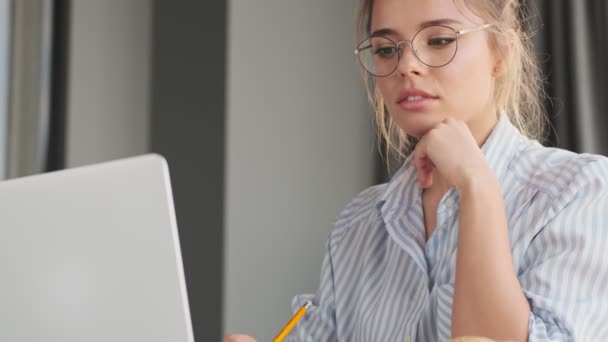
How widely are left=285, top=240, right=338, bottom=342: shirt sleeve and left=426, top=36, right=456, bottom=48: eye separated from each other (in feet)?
1.51

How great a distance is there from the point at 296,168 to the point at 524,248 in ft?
5.38

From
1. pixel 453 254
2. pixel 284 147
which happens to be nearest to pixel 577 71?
pixel 284 147

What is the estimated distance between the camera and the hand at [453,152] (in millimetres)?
1221

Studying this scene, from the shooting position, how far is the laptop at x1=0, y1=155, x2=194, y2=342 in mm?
867

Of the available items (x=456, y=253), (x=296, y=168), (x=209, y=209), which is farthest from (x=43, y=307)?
(x=296, y=168)

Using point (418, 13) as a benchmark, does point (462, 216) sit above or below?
below

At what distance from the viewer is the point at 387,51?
136 centimetres

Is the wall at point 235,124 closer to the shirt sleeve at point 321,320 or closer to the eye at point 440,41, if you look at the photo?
the shirt sleeve at point 321,320

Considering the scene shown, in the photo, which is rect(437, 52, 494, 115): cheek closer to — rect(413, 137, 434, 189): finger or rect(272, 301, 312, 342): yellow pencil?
rect(413, 137, 434, 189): finger

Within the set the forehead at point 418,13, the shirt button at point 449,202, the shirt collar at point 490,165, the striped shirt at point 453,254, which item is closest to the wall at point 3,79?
the striped shirt at point 453,254

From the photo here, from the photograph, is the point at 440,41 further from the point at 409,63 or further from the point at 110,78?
the point at 110,78

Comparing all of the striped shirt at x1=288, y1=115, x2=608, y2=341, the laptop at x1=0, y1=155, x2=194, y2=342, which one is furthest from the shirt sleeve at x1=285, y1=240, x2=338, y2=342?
the laptop at x1=0, y1=155, x2=194, y2=342

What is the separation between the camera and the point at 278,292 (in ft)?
9.07

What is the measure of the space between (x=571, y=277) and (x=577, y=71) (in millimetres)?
1314
